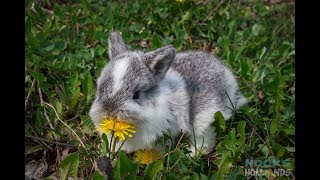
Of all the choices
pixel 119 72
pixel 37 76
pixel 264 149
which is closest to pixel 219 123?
pixel 264 149

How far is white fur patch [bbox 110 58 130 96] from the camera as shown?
3.49 m

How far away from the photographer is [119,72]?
11.8 ft

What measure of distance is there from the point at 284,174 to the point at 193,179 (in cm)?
75

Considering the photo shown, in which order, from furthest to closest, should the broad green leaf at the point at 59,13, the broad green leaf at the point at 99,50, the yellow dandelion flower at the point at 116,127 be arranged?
the broad green leaf at the point at 59,13
the broad green leaf at the point at 99,50
the yellow dandelion flower at the point at 116,127

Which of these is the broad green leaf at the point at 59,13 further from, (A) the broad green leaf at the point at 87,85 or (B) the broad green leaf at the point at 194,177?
(B) the broad green leaf at the point at 194,177

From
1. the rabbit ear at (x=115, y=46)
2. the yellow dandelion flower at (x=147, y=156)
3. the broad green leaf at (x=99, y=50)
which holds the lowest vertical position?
the yellow dandelion flower at (x=147, y=156)

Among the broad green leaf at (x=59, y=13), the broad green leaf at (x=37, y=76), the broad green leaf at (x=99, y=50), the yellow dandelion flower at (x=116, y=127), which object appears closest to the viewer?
the yellow dandelion flower at (x=116, y=127)

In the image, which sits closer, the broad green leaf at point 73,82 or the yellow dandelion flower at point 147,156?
the yellow dandelion flower at point 147,156

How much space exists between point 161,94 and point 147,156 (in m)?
0.49

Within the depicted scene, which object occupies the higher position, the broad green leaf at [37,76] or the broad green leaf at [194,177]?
the broad green leaf at [37,76]

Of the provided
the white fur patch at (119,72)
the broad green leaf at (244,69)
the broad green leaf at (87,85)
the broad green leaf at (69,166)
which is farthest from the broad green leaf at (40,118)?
the broad green leaf at (244,69)

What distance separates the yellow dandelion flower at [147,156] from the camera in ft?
12.0
